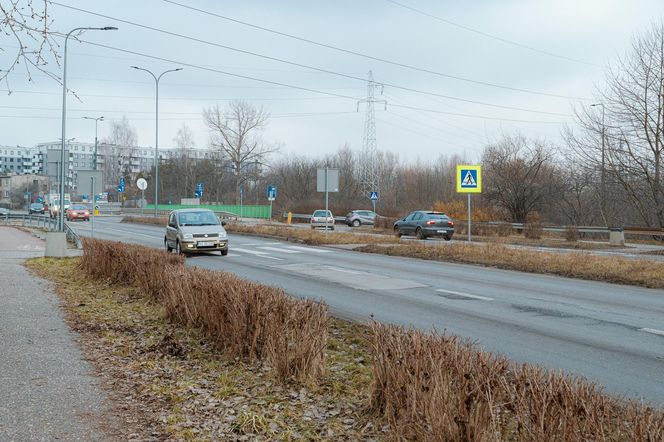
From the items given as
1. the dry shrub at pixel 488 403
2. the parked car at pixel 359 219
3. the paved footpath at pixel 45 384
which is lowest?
the paved footpath at pixel 45 384

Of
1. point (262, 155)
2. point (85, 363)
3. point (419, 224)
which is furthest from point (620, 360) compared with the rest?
point (262, 155)

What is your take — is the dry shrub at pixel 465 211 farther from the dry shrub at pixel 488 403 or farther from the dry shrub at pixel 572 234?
the dry shrub at pixel 488 403

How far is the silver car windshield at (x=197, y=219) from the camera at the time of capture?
78.5ft

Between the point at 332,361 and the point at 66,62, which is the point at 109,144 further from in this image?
the point at 332,361

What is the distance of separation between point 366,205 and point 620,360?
217 feet

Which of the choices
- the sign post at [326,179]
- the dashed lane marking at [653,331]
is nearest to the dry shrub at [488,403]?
the dashed lane marking at [653,331]

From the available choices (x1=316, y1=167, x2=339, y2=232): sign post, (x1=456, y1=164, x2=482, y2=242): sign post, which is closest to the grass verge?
(x1=456, y1=164, x2=482, y2=242): sign post

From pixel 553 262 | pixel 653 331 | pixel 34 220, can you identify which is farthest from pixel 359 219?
pixel 653 331

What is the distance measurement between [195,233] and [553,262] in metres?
12.2

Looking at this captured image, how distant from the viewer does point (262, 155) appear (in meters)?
83.1

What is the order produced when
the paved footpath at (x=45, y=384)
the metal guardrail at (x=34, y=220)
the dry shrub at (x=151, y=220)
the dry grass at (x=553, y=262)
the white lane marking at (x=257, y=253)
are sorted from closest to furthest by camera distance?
the paved footpath at (x=45, y=384) → the dry grass at (x=553, y=262) → the white lane marking at (x=257, y=253) → the metal guardrail at (x=34, y=220) → the dry shrub at (x=151, y=220)

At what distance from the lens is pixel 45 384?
235 inches

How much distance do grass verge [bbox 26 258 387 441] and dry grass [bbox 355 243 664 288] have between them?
372 inches

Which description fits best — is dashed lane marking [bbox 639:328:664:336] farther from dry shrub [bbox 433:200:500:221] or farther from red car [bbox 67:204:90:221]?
red car [bbox 67:204:90:221]
